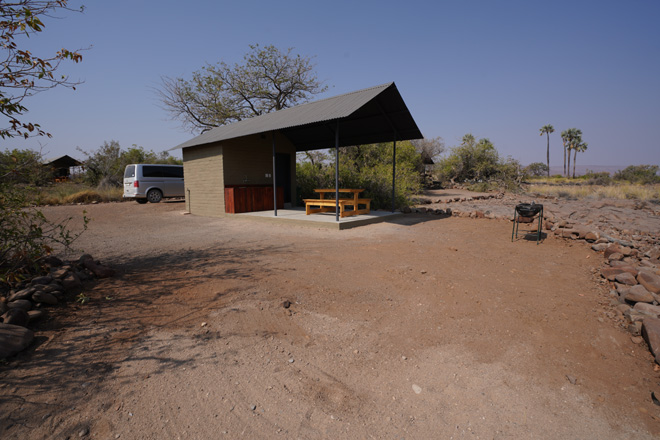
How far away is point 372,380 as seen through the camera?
2.28 meters

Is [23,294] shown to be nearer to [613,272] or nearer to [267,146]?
[613,272]

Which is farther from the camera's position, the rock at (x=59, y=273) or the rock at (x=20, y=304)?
the rock at (x=59, y=273)

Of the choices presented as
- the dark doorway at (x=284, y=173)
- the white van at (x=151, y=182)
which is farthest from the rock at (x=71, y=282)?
the white van at (x=151, y=182)

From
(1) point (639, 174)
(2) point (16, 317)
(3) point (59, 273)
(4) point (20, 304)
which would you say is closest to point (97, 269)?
(3) point (59, 273)

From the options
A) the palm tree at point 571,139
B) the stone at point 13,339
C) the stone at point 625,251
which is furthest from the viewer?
the palm tree at point 571,139

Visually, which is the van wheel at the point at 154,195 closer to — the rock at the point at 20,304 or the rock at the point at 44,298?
the rock at the point at 44,298

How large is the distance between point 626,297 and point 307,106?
10.4 meters

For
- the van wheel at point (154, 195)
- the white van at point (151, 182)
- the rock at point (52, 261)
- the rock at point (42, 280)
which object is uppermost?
the white van at point (151, 182)

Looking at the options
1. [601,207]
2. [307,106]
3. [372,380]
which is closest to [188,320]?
[372,380]

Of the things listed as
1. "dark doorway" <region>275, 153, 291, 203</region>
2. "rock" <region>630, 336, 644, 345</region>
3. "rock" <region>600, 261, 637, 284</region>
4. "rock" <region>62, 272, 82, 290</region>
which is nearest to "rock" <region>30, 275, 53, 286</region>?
"rock" <region>62, 272, 82, 290</region>

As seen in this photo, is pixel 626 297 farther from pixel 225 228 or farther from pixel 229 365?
pixel 225 228

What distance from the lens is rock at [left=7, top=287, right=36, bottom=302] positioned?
2883 mm

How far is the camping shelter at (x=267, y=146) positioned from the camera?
9922mm

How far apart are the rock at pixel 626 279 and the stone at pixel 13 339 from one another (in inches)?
247
